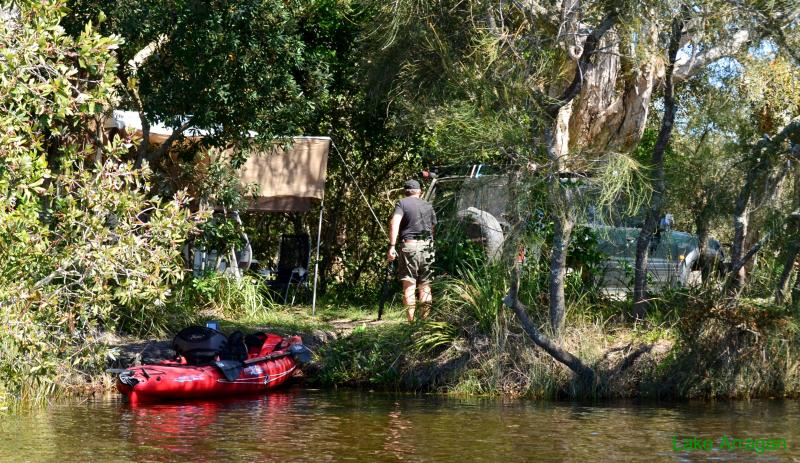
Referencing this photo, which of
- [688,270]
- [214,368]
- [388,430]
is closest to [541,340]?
[388,430]

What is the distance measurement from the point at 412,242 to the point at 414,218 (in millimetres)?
290

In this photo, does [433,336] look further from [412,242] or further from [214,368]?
[214,368]

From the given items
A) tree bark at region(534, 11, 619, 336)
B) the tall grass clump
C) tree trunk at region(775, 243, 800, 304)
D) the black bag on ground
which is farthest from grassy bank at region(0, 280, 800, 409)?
tree bark at region(534, 11, 619, 336)

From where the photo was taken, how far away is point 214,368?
11.1 meters

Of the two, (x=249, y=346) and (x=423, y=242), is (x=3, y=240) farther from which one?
(x=423, y=242)

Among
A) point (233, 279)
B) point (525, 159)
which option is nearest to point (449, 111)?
point (525, 159)

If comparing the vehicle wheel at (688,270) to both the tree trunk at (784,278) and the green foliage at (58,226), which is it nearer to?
the tree trunk at (784,278)

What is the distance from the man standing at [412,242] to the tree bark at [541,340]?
1.95 metres

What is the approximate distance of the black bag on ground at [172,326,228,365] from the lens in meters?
11.2

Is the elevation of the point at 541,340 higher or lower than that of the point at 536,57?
lower

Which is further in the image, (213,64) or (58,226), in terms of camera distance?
(213,64)

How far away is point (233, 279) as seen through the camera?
14.3 metres

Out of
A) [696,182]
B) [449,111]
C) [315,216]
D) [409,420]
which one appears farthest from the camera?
[315,216]

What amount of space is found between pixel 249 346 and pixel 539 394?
10.2 ft
